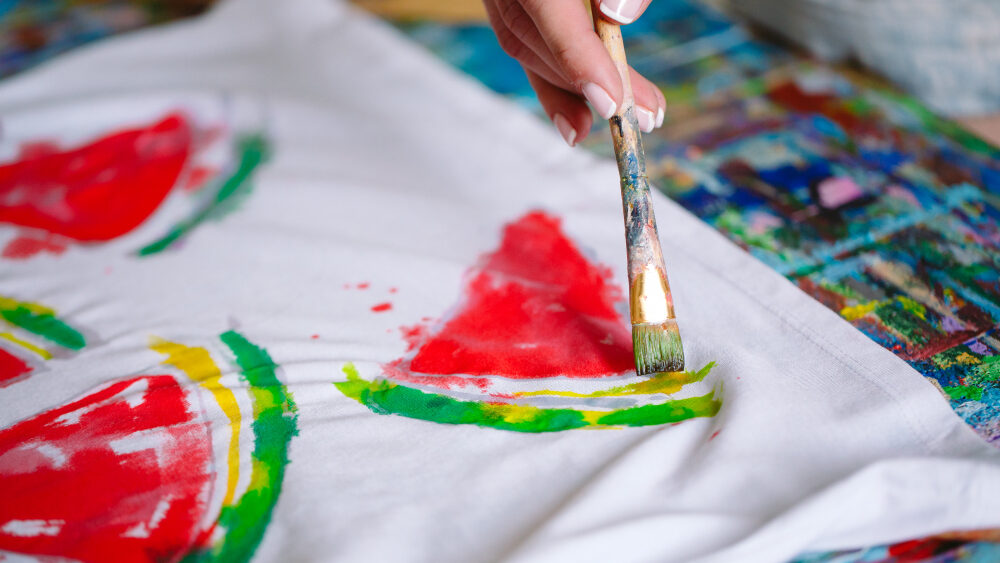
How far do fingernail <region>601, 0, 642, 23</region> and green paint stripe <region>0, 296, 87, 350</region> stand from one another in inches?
28.4

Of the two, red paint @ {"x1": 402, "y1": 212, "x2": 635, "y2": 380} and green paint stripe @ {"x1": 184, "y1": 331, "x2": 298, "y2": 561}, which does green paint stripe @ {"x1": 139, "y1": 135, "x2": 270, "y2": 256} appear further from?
red paint @ {"x1": 402, "y1": 212, "x2": 635, "y2": 380}

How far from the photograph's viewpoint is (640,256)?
74 cm

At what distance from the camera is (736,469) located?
65 cm

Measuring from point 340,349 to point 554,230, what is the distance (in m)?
0.35

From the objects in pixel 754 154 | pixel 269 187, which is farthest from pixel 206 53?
pixel 754 154

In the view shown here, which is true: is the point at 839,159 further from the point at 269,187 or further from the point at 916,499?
the point at 269,187

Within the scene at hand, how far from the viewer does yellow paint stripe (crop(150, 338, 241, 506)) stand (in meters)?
0.71

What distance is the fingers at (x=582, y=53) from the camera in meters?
0.73

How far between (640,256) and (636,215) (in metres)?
0.04

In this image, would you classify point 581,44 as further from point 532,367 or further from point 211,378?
point 211,378

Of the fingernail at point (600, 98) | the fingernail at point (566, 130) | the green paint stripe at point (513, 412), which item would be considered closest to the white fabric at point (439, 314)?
the green paint stripe at point (513, 412)

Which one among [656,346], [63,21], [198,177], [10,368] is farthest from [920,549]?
[63,21]

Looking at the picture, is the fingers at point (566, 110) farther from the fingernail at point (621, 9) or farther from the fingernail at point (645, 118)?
the fingernail at point (621, 9)

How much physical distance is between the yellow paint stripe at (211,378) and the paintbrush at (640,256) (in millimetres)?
407
